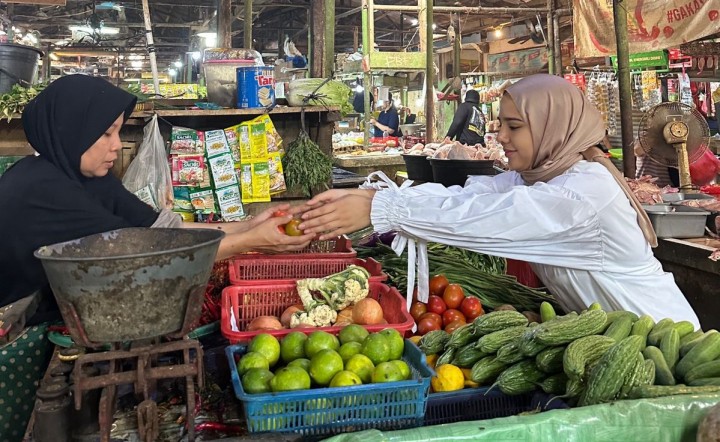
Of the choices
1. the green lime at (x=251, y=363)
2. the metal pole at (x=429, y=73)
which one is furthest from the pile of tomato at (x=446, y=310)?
the metal pole at (x=429, y=73)

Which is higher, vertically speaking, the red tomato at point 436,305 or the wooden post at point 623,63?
the wooden post at point 623,63

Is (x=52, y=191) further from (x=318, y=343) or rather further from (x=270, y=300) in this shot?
(x=318, y=343)

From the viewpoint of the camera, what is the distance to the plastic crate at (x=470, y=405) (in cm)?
197

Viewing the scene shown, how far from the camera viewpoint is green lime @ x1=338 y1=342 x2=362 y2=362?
2.00 m

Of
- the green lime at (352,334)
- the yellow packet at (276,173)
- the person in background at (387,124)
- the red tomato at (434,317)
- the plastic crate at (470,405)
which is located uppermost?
the person in background at (387,124)

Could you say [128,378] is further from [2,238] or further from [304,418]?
[2,238]

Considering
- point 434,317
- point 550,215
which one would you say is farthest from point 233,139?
point 550,215

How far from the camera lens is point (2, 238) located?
2.36 metres

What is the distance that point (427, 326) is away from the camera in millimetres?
2637

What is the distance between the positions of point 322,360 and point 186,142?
3230mm

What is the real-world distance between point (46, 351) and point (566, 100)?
2.66 m

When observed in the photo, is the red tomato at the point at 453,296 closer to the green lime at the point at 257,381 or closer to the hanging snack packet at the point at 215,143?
the green lime at the point at 257,381

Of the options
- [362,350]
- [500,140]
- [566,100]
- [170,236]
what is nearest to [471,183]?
[500,140]

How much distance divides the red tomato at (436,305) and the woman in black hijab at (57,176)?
139 cm
